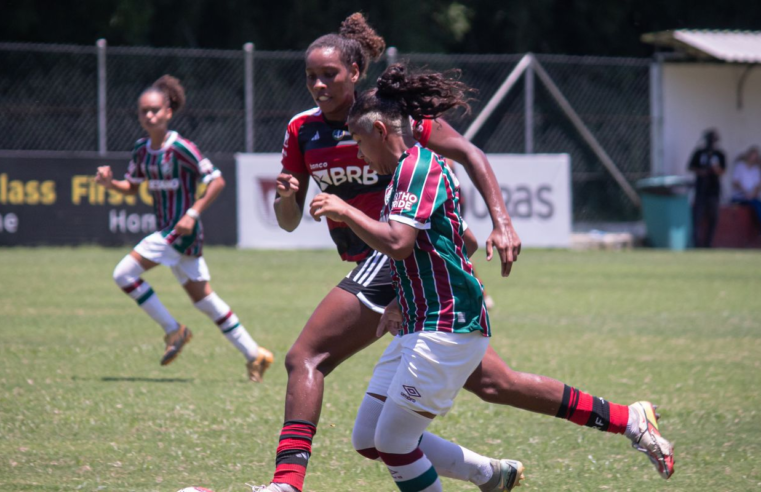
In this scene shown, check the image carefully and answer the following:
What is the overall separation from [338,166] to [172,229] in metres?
3.33

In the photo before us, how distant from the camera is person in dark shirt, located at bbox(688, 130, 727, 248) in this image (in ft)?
65.2

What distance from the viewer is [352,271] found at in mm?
4863

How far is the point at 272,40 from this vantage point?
24.5m

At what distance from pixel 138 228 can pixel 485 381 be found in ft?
44.4

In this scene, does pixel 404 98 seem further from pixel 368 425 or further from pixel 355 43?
pixel 368 425

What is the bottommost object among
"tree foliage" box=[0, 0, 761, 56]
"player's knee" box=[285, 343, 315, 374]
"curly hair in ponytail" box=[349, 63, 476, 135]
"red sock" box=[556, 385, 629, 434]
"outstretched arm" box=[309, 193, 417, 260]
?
"red sock" box=[556, 385, 629, 434]

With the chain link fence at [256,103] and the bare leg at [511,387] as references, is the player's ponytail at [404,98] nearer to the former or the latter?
the bare leg at [511,387]

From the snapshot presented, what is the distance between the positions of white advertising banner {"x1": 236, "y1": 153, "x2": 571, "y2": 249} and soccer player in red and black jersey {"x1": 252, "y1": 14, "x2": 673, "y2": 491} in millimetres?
12271

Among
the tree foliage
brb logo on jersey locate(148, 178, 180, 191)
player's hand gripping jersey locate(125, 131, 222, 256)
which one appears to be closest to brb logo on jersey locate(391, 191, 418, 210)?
player's hand gripping jersey locate(125, 131, 222, 256)

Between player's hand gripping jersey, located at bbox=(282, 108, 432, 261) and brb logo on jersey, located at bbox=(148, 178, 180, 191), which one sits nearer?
player's hand gripping jersey, located at bbox=(282, 108, 432, 261)

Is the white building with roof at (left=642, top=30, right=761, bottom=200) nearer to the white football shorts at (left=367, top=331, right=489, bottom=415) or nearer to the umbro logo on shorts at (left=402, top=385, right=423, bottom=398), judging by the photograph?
the white football shorts at (left=367, top=331, right=489, bottom=415)

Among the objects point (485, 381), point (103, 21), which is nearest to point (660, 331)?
point (485, 381)

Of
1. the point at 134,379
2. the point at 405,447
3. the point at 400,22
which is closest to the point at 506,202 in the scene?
the point at 400,22

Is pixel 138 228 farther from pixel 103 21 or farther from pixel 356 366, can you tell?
pixel 356 366
